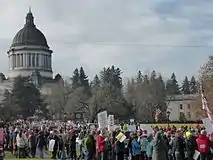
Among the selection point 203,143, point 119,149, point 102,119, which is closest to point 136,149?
point 119,149

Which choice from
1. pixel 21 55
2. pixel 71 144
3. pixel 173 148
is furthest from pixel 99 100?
pixel 173 148

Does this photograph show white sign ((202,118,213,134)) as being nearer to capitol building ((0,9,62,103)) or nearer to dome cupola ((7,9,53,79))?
capitol building ((0,9,62,103))

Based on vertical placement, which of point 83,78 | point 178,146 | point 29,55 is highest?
point 29,55

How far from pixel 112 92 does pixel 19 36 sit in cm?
6737

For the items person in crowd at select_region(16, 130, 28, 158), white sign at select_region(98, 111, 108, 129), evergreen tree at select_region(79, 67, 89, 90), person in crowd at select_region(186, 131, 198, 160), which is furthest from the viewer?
evergreen tree at select_region(79, 67, 89, 90)

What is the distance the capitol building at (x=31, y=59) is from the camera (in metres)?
162

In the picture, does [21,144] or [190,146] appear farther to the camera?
[21,144]

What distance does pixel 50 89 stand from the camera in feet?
510

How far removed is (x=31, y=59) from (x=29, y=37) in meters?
6.72

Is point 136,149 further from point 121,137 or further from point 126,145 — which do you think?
point 126,145

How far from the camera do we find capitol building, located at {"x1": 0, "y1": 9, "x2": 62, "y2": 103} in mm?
162250

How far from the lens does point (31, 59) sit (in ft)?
536

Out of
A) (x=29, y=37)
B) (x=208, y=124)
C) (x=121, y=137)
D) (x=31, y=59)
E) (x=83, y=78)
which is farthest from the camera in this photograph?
(x=83, y=78)

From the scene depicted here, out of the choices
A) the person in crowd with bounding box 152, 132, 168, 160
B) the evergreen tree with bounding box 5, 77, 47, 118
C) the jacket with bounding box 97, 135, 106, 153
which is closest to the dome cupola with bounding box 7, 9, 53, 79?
the evergreen tree with bounding box 5, 77, 47, 118
